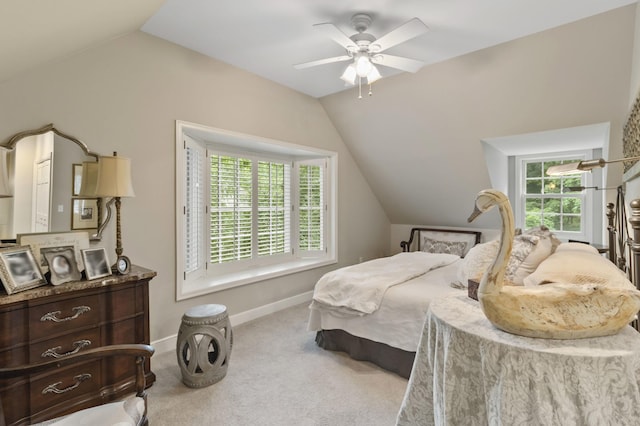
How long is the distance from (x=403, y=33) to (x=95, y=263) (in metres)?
2.47

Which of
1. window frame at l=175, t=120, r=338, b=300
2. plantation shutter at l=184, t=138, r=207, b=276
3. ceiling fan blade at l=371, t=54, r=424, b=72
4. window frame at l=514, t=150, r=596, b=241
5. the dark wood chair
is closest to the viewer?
the dark wood chair

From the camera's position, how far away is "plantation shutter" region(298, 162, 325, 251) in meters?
4.55

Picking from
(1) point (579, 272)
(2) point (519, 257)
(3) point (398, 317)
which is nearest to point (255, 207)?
(3) point (398, 317)

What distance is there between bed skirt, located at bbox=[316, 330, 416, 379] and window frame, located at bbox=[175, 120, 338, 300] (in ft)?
3.87

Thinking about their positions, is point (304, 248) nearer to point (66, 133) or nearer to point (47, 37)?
point (66, 133)

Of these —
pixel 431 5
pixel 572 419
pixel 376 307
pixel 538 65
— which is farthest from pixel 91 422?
pixel 538 65

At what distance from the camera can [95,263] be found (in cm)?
210

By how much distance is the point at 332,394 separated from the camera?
2.20m

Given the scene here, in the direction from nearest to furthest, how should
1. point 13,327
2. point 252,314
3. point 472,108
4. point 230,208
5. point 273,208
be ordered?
point 13,327, point 472,108, point 252,314, point 230,208, point 273,208

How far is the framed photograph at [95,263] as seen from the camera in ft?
6.68

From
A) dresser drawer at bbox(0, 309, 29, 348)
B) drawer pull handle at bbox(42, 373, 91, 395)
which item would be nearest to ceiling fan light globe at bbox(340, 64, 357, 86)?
dresser drawer at bbox(0, 309, 29, 348)

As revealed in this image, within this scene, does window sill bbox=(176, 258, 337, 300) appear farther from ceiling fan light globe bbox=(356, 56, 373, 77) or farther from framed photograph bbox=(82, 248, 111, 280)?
ceiling fan light globe bbox=(356, 56, 373, 77)

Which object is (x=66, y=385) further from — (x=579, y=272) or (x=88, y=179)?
(x=579, y=272)

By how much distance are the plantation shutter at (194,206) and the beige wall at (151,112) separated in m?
0.31
